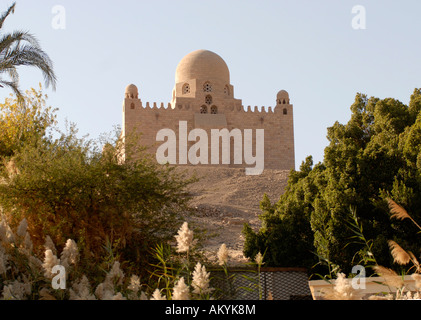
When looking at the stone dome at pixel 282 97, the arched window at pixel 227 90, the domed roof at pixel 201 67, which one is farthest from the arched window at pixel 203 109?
the stone dome at pixel 282 97

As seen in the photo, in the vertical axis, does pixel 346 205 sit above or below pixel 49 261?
above

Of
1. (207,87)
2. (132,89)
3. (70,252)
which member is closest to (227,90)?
(207,87)

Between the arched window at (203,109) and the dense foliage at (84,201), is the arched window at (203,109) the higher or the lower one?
the higher one

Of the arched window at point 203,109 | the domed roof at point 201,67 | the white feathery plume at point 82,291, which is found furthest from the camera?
the domed roof at point 201,67

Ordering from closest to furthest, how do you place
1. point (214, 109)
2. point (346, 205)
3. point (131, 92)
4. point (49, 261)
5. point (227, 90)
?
1. point (49, 261)
2. point (346, 205)
3. point (131, 92)
4. point (214, 109)
5. point (227, 90)

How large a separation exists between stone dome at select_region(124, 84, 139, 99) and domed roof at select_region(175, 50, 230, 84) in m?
3.22

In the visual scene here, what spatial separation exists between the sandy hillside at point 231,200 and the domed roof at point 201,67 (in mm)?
7454

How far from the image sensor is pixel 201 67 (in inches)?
1257

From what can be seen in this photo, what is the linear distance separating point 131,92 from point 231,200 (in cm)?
1166

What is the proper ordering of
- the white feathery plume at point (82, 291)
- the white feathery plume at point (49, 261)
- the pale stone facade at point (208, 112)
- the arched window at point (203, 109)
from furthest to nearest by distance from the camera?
1. the arched window at point (203, 109)
2. the pale stone facade at point (208, 112)
3. the white feathery plume at point (49, 261)
4. the white feathery plume at point (82, 291)

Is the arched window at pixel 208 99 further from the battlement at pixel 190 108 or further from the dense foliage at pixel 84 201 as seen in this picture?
the dense foliage at pixel 84 201

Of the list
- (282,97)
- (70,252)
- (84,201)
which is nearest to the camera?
(70,252)

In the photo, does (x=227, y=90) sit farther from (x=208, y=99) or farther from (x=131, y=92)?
(x=131, y=92)

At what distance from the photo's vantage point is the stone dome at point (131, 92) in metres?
29.9
